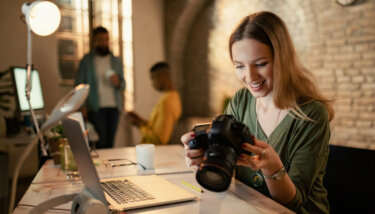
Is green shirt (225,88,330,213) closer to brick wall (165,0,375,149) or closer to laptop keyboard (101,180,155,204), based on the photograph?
laptop keyboard (101,180,155,204)

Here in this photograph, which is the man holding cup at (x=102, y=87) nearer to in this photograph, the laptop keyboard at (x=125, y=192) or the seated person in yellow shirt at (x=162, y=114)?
the seated person in yellow shirt at (x=162, y=114)

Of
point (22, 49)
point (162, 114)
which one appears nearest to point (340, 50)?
point (162, 114)

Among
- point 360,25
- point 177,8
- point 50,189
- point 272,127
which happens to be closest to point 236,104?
point 272,127

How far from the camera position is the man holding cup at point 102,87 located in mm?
3748

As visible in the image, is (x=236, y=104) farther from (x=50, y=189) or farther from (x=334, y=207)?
(x=50, y=189)

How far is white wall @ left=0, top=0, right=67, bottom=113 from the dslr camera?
336 centimetres

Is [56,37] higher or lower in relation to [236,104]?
higher

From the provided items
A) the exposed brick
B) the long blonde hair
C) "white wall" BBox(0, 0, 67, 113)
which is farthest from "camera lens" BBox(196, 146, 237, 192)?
"white wall" BBox(0, 0, 67, 113)

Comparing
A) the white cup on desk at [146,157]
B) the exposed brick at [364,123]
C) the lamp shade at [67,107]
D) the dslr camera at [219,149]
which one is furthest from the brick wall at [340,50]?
the lamp shade at [67,107]

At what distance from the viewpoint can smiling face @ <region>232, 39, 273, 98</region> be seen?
4.07ft

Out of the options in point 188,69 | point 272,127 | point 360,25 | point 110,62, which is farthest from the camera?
point 188,69

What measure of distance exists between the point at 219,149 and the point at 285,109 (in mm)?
566

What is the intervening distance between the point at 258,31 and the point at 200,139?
1.69ft

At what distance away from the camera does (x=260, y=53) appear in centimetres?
124
